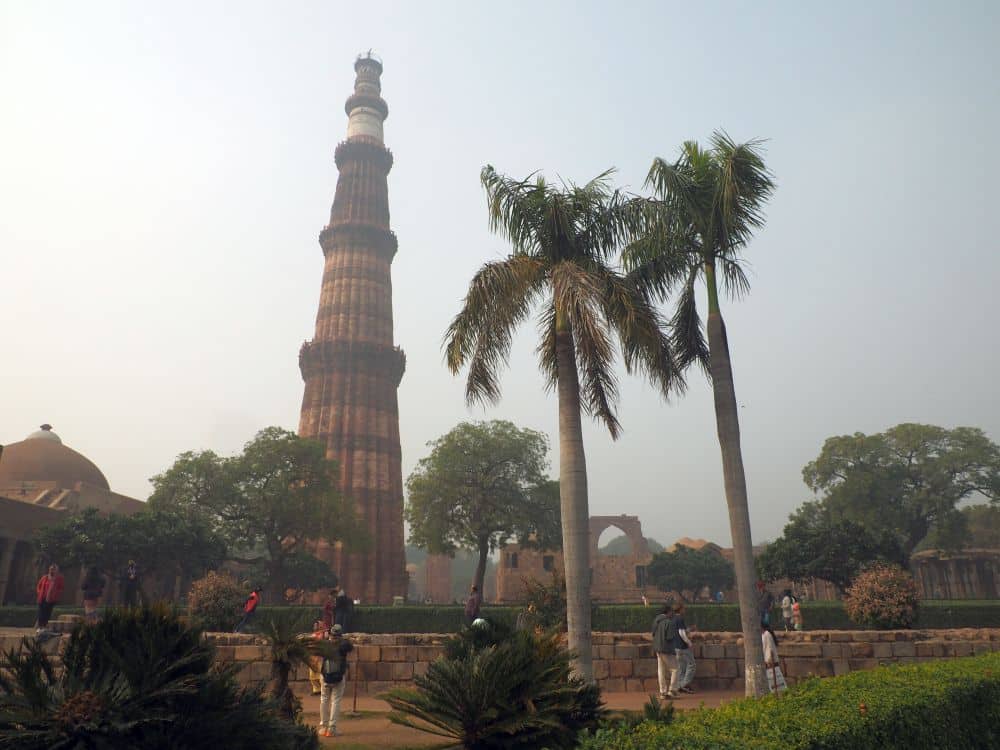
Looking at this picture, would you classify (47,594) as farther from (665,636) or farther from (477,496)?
(477,496)

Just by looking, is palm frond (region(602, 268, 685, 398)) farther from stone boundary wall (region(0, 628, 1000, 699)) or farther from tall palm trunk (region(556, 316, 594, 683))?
stone boundary wall (region(0, 628, 1000, 699))

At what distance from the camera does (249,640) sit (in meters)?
13.6

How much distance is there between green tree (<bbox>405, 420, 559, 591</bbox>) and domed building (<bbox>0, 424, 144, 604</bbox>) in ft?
57.2

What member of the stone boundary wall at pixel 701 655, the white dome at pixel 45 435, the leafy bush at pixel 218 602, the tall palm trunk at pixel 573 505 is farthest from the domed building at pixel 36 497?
the tall palm trunk at pixel 573 505

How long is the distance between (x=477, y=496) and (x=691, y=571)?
85.2 ft

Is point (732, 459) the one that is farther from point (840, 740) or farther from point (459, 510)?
point (459, 510)

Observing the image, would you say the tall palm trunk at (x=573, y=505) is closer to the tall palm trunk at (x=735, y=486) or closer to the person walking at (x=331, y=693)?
the tall palm trunk at (x=735, y=486)

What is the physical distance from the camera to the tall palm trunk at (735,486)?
9830 mm

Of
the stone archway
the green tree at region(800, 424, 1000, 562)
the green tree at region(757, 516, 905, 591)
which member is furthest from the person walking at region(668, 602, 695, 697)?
the stone archway

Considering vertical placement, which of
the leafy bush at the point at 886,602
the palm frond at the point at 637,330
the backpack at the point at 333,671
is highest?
the palm frond at the point at 637,330

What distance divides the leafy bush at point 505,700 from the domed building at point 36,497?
1298 inches

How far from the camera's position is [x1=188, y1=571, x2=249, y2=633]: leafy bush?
16.6 meters

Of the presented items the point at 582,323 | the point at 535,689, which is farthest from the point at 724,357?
the point at 535,689

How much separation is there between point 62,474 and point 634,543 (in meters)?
49.6
